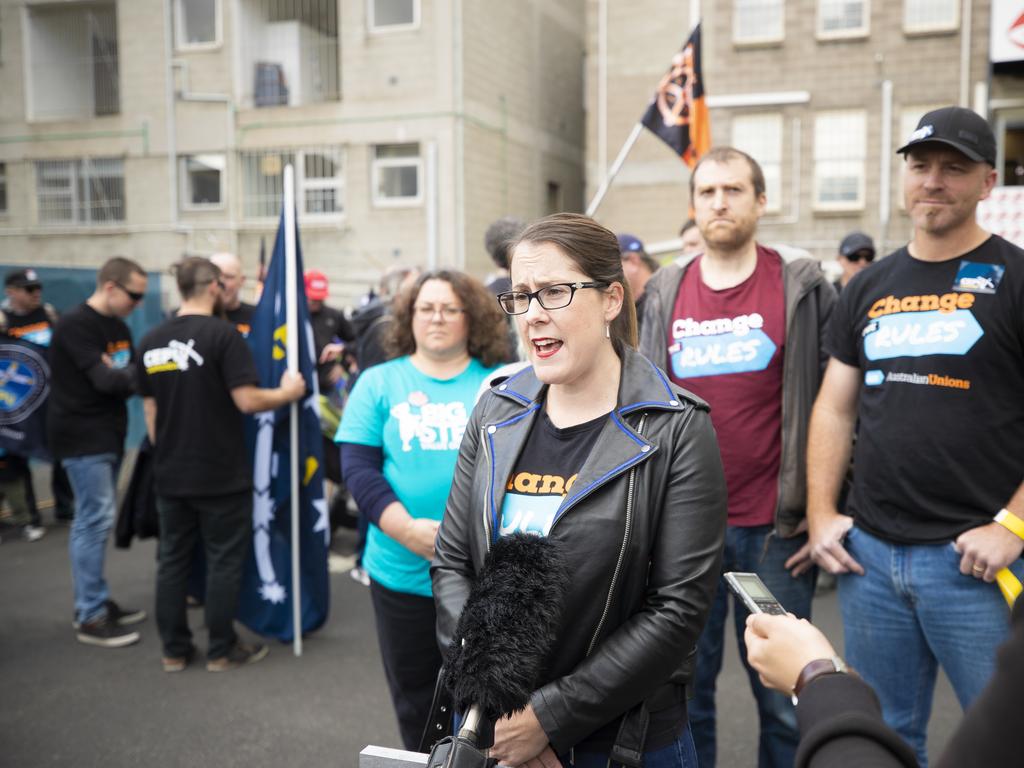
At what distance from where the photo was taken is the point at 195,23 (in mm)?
20500

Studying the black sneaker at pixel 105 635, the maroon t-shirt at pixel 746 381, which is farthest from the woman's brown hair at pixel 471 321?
the black sneaker at pixel 105 635

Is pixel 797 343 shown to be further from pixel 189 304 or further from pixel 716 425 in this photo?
pixel 189 304

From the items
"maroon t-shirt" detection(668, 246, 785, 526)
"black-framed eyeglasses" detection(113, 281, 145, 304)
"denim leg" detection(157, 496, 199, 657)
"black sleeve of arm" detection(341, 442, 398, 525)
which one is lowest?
"denim leg" detection(157, 496, 199, 657)

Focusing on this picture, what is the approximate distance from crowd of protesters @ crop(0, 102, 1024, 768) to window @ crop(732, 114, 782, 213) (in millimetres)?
15247

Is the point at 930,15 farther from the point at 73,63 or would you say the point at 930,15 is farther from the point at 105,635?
the point at 73,63

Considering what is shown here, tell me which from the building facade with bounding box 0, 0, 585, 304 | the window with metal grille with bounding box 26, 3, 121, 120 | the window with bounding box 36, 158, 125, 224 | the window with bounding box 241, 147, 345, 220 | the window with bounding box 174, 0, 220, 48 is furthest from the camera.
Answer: the window with metal grille with bounding box 26, 3, 121, 120

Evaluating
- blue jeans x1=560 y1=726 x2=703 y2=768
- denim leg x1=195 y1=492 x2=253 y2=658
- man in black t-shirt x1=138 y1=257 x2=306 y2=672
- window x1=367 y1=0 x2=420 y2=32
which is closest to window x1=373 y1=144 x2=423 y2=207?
window x1=367 y1=0 x2=420 y2=32

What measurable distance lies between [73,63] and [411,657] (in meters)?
23.5

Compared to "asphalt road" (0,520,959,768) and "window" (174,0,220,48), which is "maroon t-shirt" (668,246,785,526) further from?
"window" (174,0,220,48)

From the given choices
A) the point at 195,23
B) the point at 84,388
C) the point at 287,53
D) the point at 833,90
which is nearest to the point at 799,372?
the point at 84,388

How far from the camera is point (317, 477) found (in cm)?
525

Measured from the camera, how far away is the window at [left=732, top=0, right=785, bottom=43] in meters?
17.9

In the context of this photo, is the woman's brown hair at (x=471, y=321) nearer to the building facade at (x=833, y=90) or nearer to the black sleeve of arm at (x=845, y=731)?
the black sleeve of arm at (x=845, y=731)

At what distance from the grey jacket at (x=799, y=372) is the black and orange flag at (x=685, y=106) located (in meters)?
5.24
